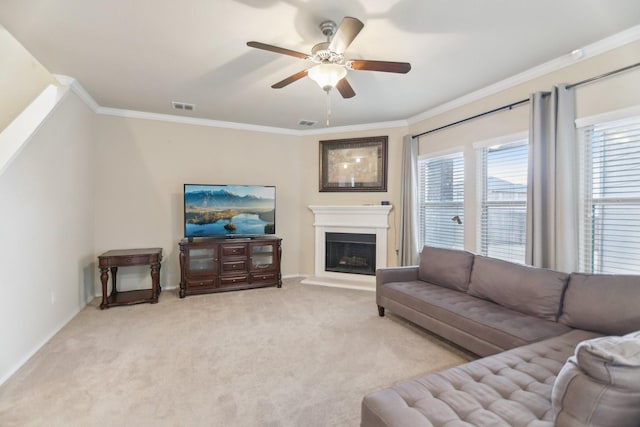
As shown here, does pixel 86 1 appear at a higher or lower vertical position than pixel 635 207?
higher

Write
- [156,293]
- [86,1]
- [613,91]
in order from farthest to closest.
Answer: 1. [156,293]
2. [613,91]
3. [86,1]

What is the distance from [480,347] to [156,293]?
381 cm

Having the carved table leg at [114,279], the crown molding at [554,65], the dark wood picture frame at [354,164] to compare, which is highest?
the crown molding at [554,65]

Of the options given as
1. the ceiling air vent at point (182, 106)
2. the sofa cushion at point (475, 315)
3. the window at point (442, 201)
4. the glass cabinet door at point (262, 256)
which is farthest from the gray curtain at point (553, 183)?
the ceiling air vent at point (182, 106)

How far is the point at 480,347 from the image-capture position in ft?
7.39

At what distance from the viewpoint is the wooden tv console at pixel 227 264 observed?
A: 4184 millimetres

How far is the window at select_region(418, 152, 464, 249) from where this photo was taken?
3.93 metres

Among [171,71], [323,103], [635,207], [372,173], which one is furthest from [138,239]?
[635,207]

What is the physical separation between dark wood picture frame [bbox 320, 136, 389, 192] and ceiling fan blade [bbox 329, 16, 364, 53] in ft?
9.51

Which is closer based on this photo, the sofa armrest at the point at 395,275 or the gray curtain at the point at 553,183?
the gray curtain at the point at 553,183

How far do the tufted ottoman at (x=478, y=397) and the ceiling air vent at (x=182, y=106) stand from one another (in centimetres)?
409

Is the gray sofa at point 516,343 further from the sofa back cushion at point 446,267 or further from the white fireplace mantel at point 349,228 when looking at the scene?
the white fireplace mantel at point 349,228

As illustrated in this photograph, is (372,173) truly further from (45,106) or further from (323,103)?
(45,106)

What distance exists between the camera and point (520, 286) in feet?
8.09
